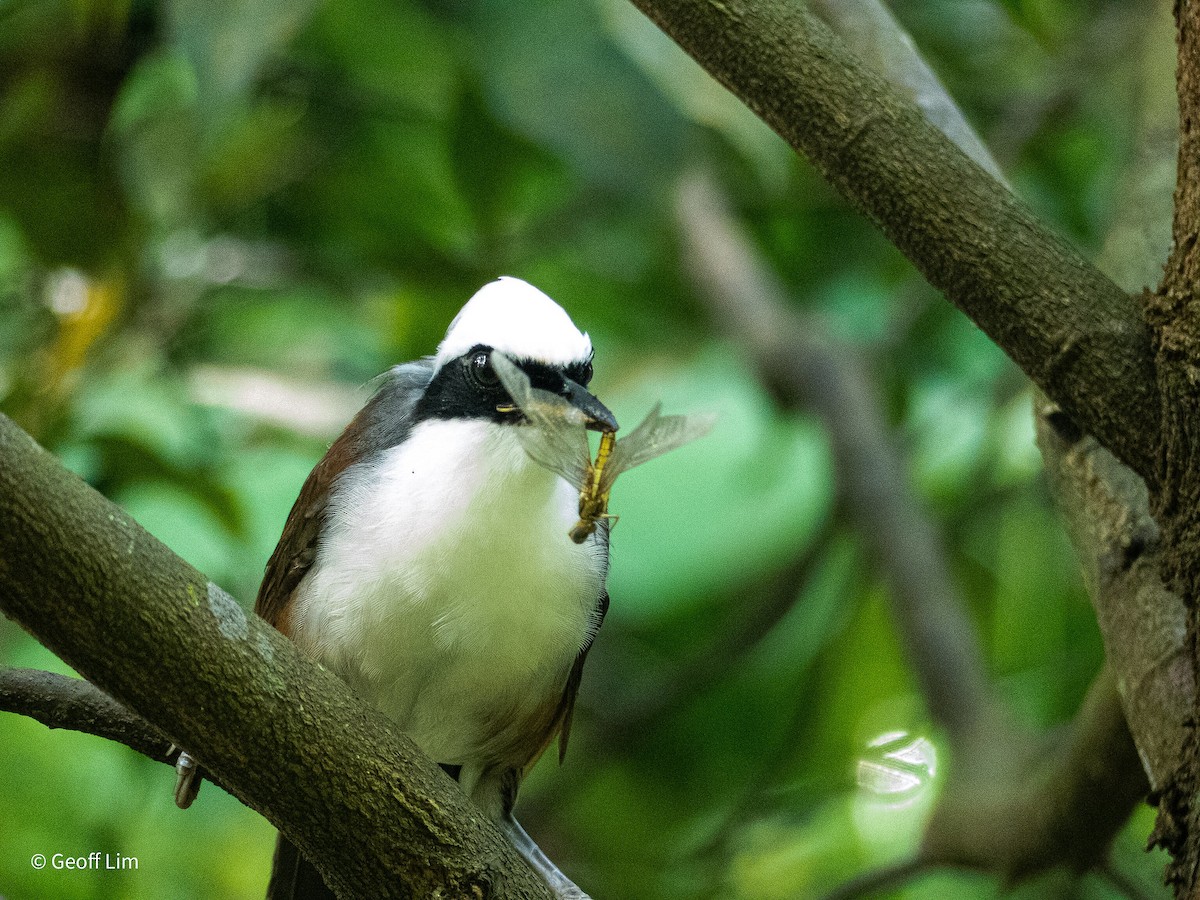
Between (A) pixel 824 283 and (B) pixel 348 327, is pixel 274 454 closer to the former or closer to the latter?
(B) pixel 348 327

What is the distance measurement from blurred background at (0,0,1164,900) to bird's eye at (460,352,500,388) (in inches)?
27.6

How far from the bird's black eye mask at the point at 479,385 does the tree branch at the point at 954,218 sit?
1.89 feet

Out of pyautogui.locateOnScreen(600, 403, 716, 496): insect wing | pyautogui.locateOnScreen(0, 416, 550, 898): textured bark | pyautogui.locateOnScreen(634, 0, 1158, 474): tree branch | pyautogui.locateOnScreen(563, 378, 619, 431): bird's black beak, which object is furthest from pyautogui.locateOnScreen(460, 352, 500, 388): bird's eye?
pyautogui.locateOnScreen(0, 416, 550, 898): textured bark

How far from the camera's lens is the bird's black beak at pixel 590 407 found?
1.93 metres

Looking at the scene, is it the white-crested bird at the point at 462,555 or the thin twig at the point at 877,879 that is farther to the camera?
the thin twig at the point at 877,879

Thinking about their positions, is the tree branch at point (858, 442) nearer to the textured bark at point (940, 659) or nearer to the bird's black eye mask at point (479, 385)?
the textured bark at point (940, 659)

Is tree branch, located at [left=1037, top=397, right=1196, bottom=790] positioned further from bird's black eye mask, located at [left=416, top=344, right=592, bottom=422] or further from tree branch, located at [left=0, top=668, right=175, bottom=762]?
tree branch, located at [left=0, top=668, right=175, bottom=762]

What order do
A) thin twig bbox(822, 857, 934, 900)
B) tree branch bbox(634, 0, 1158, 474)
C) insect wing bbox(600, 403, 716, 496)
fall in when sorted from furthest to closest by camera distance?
thin twig bbox(822, 857, 934, 900) → insect wing bbox(600, 403, 716, 496) → tree branch bbox(634, 0, 1158, 474)

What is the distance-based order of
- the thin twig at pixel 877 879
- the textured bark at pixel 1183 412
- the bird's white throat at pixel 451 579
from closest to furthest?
1. the textured bark at pixel 1183 412
2. the bird's white throat at pixel 451 579
3. the thin twig at pixel 877 879

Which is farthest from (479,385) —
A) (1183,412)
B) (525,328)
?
(1183,412)

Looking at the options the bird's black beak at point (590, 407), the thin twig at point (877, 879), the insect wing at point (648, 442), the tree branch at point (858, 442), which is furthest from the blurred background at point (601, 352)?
the insect wing at point (648, 442)

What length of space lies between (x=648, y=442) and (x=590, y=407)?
154 millimetres

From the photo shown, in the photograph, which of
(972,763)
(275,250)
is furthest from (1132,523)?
(275,250)

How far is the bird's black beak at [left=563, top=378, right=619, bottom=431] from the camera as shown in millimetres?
1931
